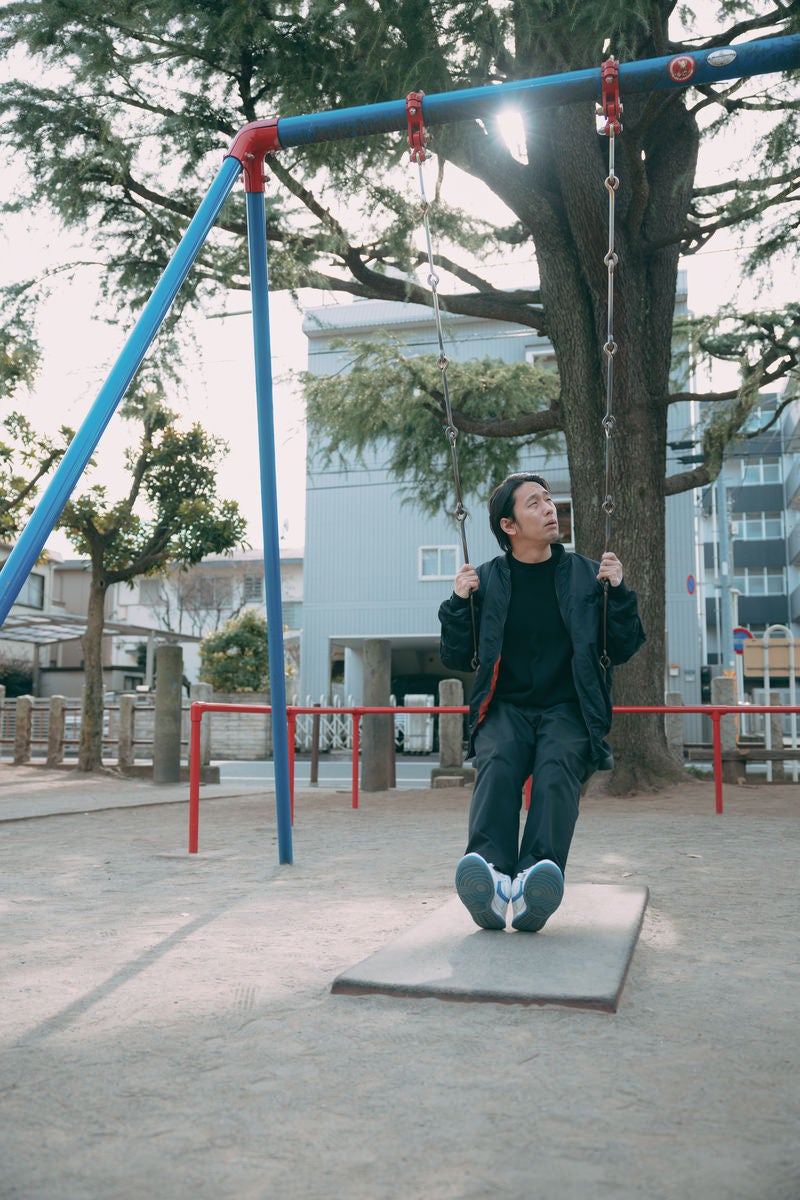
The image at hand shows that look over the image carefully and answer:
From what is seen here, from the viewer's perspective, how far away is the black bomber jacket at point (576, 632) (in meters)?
3.30

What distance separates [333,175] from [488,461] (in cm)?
443

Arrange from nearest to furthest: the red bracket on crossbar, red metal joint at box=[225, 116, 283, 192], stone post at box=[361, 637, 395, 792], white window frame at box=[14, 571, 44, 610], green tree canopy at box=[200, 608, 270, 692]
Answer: the red bracket on crossbar → red metal joint at box=[225, 116, 283, 192] → stone post at box=[361, 637, 395, 792] → green tree canopy at box=[200, 608, 270, 692] → white window frame at box=[14, 571, 44, 610]

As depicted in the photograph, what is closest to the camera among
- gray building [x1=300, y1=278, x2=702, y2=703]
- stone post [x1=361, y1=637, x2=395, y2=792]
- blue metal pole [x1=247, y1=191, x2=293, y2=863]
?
blue metal pole [x1=247, y1=191, x2=293, y2=863]

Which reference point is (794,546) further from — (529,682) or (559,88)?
(529,682)

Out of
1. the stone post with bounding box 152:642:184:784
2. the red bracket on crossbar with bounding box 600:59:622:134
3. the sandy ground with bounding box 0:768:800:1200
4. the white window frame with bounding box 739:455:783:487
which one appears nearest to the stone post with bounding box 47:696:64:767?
the stone post with bounding box 152:642:184:784

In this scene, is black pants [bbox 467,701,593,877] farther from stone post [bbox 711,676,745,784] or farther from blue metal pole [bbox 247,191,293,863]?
stone post [bbox 711,676,745,784]

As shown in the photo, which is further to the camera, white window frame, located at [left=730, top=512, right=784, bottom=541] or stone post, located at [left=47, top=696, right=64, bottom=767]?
white window frame, located at [left=730, top=512, right=784, bottom=541]

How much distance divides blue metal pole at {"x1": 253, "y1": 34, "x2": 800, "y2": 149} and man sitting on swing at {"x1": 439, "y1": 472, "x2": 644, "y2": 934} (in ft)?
6.34

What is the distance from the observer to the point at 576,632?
3.34m

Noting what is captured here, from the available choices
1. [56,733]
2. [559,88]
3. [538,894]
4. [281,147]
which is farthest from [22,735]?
[538,894]

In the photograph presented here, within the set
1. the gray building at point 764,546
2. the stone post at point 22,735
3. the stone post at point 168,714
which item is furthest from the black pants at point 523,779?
the gray building at point 764,546

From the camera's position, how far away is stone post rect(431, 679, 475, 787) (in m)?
11.0

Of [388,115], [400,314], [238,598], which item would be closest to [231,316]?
[388,115]

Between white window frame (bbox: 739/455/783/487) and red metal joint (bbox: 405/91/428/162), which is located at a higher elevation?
white window frame (bbox: 739/455/783/487)
